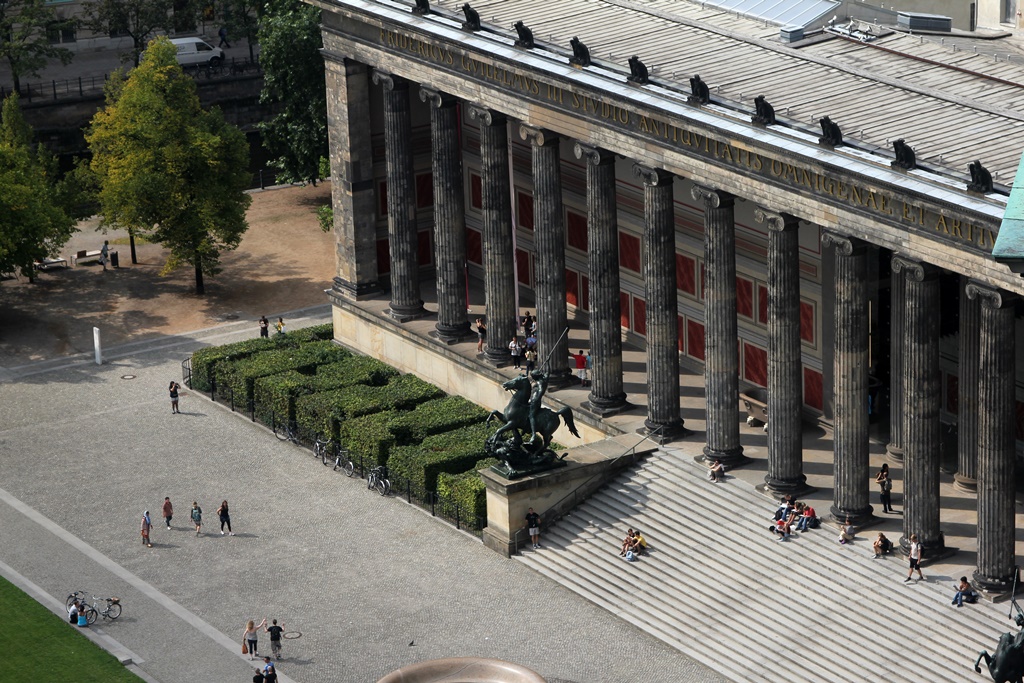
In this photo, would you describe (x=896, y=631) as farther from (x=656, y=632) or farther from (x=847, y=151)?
(x=847, y=151)

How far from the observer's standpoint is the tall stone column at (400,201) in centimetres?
10188

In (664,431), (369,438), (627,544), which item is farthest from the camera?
(369,438)

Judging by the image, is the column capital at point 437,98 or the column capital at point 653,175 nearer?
the column capital at point 653,175

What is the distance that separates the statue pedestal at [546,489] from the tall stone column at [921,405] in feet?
46.3

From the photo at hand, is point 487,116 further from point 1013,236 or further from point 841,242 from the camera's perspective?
point 1013,236

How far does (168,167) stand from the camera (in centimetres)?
11862

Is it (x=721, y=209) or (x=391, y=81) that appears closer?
(x=721, y=209)

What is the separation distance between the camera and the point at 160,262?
420ft

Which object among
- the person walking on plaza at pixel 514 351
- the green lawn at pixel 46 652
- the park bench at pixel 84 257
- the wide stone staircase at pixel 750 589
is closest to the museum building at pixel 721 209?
the person walking on plaza at pixel 514 351

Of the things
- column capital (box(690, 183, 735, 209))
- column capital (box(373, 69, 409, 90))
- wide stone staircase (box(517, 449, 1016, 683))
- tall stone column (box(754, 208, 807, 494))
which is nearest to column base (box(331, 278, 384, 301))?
column capital (box(373, 69, 409, 90))

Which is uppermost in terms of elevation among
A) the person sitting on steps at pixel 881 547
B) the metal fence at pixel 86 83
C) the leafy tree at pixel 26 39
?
the leafy tree at pixel 26 39

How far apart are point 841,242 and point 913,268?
3.77 m

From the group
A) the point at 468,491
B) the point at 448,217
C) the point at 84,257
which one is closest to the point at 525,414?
the point at 468,491

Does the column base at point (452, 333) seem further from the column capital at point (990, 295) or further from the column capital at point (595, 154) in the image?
the column capital at point (990, 295)
